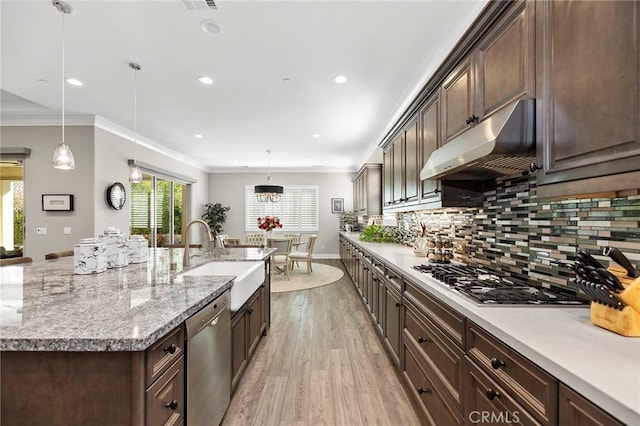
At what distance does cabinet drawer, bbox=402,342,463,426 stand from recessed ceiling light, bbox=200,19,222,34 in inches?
112

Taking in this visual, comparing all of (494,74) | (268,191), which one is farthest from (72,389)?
(268,191)

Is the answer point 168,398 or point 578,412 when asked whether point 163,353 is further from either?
point 578,412

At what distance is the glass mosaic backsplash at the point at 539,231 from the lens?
1.24 metres

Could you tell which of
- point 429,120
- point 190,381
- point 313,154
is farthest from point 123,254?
point 313,154

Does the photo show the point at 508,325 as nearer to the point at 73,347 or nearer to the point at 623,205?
the point at 623,205

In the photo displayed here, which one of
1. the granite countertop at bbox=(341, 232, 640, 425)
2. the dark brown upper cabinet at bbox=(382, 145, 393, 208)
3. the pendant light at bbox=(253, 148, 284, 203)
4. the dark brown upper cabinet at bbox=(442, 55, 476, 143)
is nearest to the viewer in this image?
the granite countertop at bbox=(341, 232, 640, 425)

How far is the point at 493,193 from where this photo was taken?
219 cm

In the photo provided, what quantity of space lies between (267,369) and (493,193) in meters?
2.35

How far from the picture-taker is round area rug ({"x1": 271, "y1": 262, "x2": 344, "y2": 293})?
17.8 feet

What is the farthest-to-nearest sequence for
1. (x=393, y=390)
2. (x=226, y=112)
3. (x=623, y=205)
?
(x=226, y=112) < (x=393, y=390) < (x=623, y=205)

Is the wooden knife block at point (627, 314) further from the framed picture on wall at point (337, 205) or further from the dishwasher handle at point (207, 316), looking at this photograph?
the framed picture on wall at point (337, 205)

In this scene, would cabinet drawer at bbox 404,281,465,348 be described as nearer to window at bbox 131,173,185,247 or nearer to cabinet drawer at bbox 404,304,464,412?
cabinet drawer at bbox 404,304,464,412

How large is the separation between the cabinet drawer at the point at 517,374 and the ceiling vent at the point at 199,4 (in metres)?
2.56

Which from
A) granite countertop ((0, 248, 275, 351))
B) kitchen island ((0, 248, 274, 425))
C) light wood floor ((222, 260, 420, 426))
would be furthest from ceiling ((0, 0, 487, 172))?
light wood floor ((222, 260, 420, 426))
